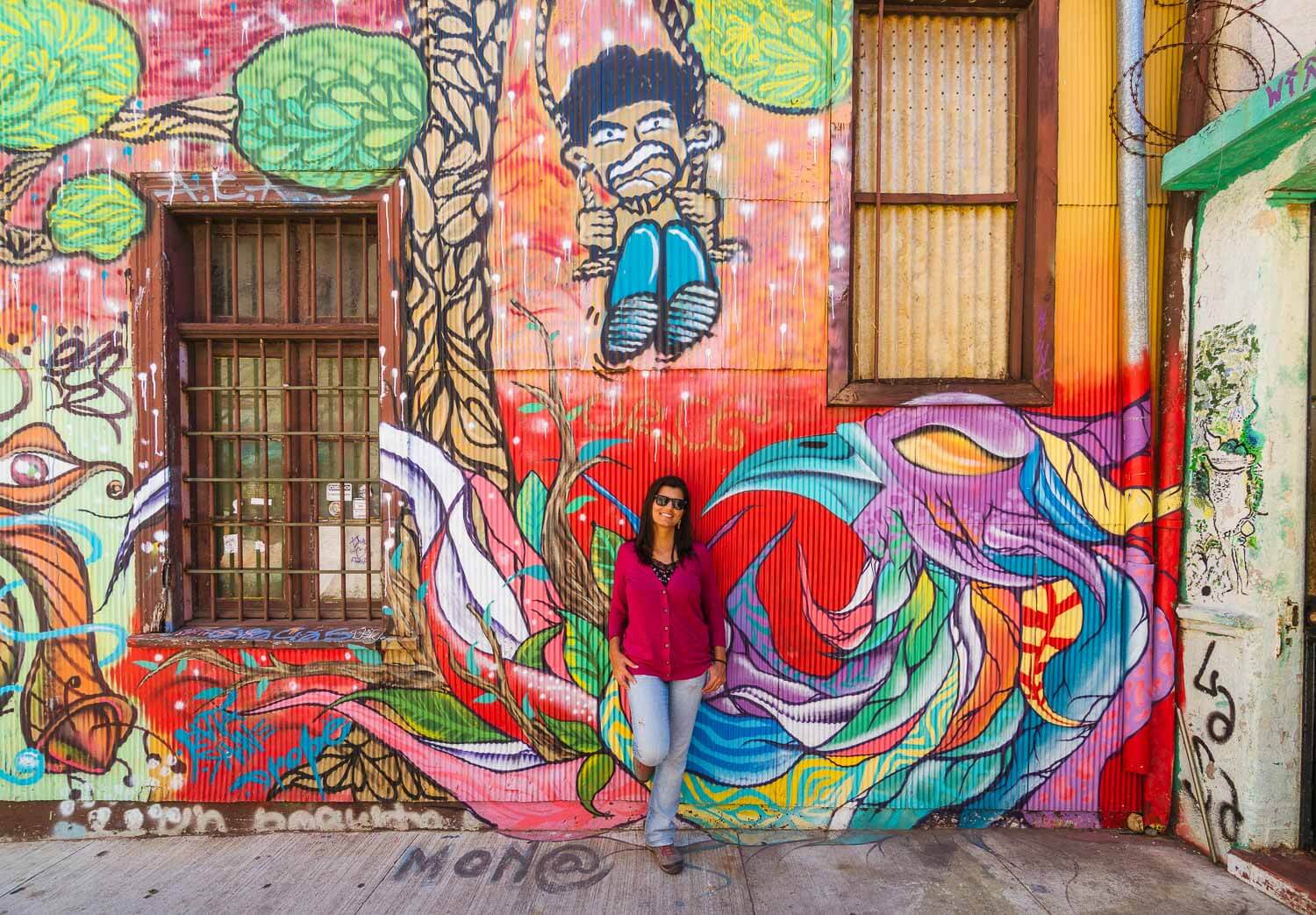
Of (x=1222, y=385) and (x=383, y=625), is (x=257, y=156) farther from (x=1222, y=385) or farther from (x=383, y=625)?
(x=1222, y=385)

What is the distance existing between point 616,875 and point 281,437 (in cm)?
298

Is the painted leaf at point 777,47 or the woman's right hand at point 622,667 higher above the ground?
the painted leaf at point 777,47

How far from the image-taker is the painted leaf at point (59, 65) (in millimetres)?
3555

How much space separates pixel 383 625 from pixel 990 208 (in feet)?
13.7

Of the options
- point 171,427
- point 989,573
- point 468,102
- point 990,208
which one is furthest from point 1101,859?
point 171,427

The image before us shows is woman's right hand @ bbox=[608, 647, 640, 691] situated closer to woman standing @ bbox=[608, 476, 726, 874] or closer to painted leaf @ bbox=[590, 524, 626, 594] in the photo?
woman standing @ bbox=[608, 476, 726, 874]

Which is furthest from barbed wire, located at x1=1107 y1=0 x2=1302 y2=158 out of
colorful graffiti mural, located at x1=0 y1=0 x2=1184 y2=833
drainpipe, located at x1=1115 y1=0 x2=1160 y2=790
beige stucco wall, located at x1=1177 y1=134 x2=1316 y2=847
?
colorful graffiti mural, located at x1=0 y1=0 x2=1184 y2=833

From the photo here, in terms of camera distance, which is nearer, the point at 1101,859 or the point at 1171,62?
the point at 1101,859

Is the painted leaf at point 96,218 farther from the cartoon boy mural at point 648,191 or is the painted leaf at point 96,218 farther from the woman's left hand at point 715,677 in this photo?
the woman's left hand at point 715,677

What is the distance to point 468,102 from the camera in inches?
141

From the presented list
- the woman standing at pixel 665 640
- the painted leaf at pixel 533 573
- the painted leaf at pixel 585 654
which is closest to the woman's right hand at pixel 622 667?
the woman standing at pixel 665 640

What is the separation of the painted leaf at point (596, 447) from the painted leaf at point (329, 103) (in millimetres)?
1846

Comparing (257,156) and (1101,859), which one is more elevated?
(257,156)

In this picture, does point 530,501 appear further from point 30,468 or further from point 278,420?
point 30,468
